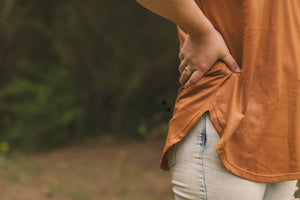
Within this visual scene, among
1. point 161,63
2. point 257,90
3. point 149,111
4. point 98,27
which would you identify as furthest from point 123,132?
point 257,90

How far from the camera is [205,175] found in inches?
39.8

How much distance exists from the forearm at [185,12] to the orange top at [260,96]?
6 centimetres

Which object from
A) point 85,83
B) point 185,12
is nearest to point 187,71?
point 185,12

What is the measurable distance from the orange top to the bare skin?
0.04m

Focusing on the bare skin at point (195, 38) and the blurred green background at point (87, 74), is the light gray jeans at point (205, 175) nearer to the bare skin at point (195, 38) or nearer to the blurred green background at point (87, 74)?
the bare skin at point (195, 38)

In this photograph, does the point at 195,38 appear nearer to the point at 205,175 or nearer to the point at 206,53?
the point at 206,53

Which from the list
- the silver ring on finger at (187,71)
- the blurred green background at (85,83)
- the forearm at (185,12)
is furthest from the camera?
the blurred green background at (85,83)

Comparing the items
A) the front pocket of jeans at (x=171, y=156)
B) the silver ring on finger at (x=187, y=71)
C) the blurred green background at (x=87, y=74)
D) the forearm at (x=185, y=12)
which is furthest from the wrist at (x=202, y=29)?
the blurred green background at (x=87, y=74)

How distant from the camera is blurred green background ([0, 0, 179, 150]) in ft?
18.6

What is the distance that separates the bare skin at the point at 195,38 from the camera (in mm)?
989

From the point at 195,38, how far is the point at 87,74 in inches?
196

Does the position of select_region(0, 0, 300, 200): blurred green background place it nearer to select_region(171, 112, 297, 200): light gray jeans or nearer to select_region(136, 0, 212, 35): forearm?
select_region(171, 112, 297, 200): light gray jeans

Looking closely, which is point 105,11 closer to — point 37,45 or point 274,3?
point 37,45

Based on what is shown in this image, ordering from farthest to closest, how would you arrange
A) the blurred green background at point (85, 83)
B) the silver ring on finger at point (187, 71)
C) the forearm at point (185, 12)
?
1. the blurred green background at point (85, 83)
2. the silver ring on finger at point (187, 71)
3. the forearm at point (185, 12)
